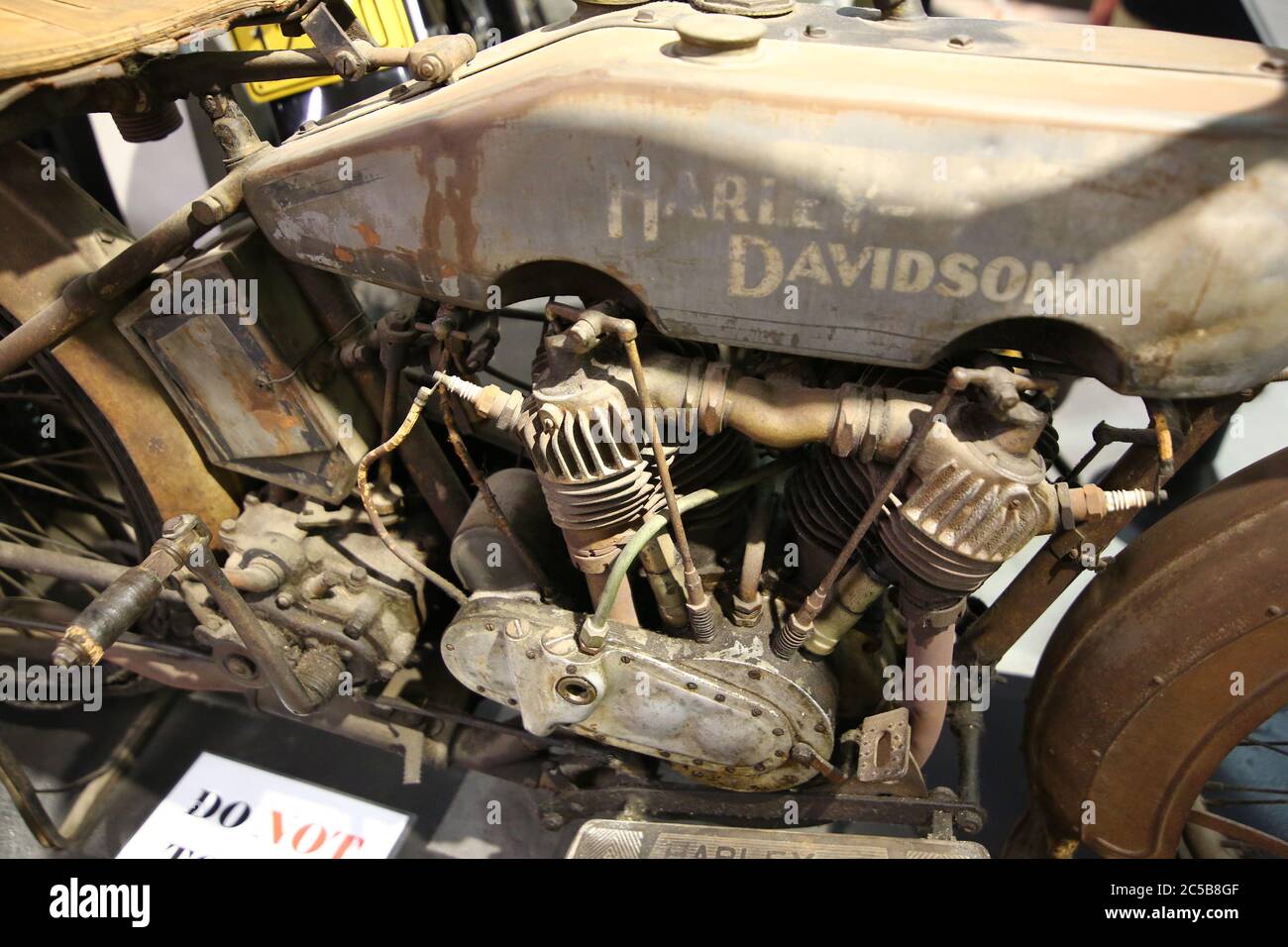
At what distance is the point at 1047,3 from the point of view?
276 cm

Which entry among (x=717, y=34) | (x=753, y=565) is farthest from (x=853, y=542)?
(x=717, y=34)

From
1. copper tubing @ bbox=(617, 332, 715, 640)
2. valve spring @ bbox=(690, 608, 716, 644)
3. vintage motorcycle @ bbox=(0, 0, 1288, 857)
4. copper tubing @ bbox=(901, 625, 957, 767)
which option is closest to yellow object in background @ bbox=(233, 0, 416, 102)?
vintage motorcycle @ bbox=(0, 0, 1288, 857)

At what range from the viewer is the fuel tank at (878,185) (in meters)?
1.12

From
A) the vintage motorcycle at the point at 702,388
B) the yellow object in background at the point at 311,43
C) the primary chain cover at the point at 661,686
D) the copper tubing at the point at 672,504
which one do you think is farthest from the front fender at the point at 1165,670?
the yellow object in background at the point at 311,43

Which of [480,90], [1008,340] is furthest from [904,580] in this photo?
[480,90]

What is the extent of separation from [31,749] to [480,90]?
2216 millimetres

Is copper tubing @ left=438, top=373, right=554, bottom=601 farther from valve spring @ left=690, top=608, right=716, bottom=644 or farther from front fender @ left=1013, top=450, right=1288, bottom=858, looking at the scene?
front fender @ left=1013, top=450, right=1288, bottom=858

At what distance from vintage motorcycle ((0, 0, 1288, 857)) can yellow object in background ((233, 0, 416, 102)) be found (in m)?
0.86

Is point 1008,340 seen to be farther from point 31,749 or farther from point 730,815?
point 31,749

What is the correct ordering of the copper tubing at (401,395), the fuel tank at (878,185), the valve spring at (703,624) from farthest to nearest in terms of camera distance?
the copper tubing at (401,395) → the valve spring at (703,624) → the fuel tank at (878,185)

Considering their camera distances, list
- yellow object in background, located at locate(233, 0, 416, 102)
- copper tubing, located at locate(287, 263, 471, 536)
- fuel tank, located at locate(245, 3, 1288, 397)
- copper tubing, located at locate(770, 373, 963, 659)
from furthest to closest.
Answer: yellow object in background, located at locate(233, 0, 416, 102)
copper tubing, located at locate(287, 263, 471, 536)
copper tubing, located at locate(770, 373, 963, 659)
fuel tank, located at locate(245, 3, 1288, 397)

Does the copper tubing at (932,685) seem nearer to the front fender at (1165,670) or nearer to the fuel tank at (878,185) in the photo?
the front fender at (1165,670)

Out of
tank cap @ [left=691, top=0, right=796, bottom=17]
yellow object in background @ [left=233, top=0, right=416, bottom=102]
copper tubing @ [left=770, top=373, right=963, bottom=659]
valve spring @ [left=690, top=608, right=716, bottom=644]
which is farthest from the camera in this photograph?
yellow object in background @ [left=233, top=0, right=416, bottom=102]

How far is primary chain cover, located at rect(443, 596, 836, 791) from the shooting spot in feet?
4.91
